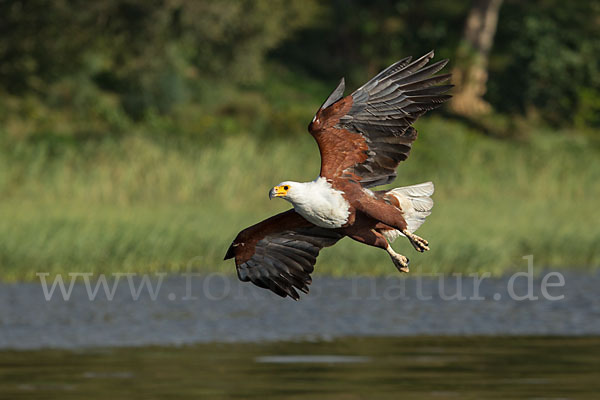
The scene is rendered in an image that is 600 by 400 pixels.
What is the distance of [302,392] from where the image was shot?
12.4 metres

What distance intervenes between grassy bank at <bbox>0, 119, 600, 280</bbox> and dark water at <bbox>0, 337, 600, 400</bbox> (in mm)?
4528

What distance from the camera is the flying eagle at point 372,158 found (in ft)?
28.6

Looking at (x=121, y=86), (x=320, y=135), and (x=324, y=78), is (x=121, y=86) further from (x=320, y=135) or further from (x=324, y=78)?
(x=320, y=135)

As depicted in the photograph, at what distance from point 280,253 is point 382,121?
4.25 ft

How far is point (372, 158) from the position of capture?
9.17 metres

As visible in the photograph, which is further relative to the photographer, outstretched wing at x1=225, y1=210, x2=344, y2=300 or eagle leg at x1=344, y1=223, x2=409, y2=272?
outstretched wing at x1=225, y1=210, x2=344, y2=300

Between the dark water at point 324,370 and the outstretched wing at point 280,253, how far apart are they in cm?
269

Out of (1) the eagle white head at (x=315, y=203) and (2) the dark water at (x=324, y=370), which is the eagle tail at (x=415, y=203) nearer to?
(1) the eagle white head at (x=315, y=203)

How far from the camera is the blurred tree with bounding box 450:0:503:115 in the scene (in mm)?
39312

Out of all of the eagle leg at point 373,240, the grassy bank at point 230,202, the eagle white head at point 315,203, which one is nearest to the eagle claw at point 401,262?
the eagle leg at point 373,240

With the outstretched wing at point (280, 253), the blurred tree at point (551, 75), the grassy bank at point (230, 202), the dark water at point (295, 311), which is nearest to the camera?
the outstretched wing at point (280, 253)

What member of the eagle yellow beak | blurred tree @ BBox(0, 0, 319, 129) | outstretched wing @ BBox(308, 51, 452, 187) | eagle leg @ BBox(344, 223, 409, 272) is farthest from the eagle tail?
blurred tree @ BBox(0, 0, 319, 129)

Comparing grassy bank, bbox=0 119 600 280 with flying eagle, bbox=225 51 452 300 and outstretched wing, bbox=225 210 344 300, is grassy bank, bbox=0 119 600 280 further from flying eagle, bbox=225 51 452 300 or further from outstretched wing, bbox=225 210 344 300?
flying eagle, bbox=225 51 452 300

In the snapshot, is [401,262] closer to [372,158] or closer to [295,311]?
[372,158]
